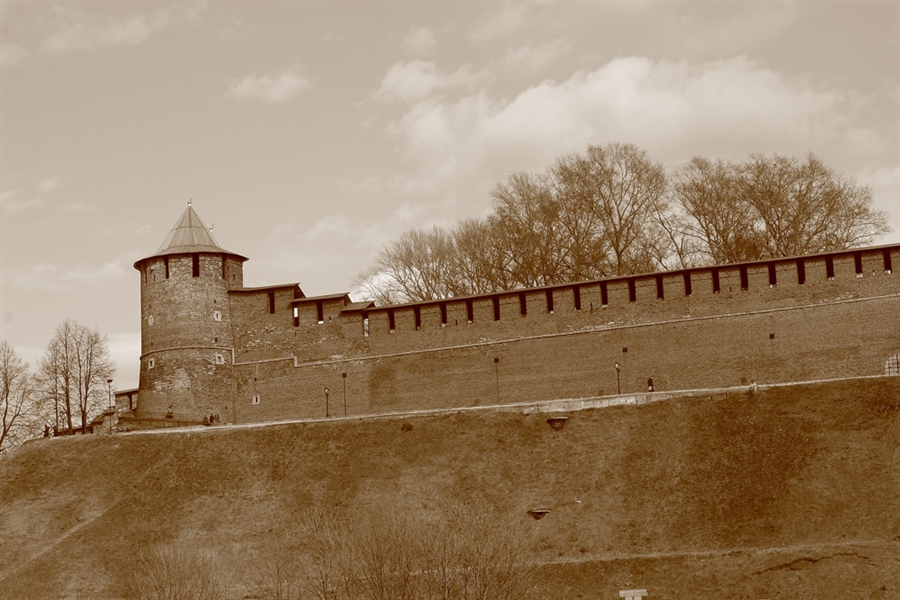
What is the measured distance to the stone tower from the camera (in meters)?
46.8

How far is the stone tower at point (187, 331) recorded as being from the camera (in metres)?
46.8

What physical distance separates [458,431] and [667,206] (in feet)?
59.9

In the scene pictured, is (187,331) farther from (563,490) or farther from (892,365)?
(892,365)

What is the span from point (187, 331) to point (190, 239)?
133 inches

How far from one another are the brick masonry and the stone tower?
4 centimetres

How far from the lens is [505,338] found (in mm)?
45312

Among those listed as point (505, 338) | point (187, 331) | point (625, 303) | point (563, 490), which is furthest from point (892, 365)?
point (187, 331)

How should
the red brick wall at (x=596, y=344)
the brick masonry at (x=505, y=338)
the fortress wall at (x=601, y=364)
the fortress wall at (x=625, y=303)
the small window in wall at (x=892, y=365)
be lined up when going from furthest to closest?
the fortress wall at (x=625, y=303) → the brick masonry at (x=505, y=338) → the red brick wall at (x=596, y=344) → the fortress wall at (x=601, y=364) → the small window in wall at (x=892, y=365)

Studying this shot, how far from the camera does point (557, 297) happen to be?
45438mm

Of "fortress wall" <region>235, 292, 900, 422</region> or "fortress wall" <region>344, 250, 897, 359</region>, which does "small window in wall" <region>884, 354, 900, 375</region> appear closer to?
"fortress wall" <region>235, 292, 900, 422</region>

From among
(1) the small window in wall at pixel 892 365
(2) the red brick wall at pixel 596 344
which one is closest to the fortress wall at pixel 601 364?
(2) the red brick wall at pixel 596 344

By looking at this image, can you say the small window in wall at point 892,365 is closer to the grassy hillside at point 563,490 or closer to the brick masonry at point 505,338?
the brick masonry at point 505,338

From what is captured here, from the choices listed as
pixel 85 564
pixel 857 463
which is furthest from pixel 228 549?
pixel 857 463

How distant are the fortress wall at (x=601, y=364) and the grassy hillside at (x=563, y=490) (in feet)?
10.3
